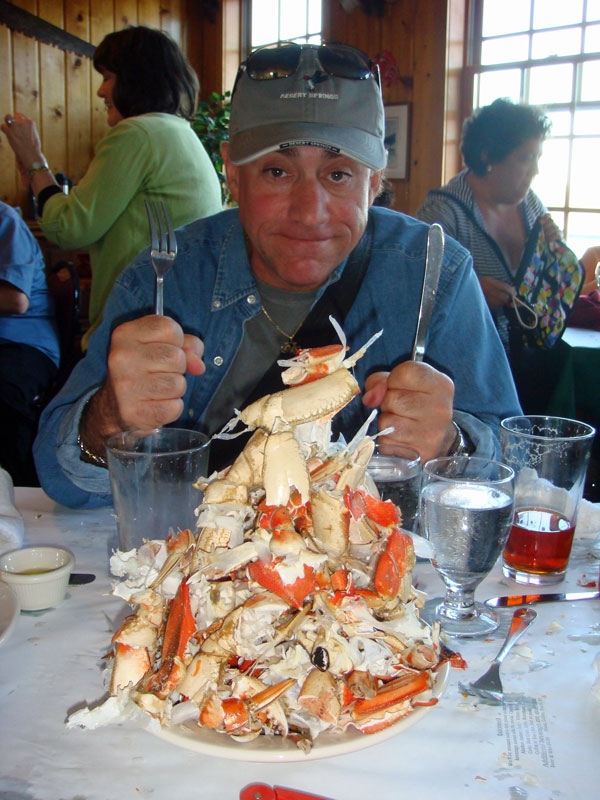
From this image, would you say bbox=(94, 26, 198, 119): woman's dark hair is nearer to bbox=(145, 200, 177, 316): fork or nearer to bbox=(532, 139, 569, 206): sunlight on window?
bbox=(145, 200, 177, 316): fork

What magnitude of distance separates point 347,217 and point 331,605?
87 centimetres

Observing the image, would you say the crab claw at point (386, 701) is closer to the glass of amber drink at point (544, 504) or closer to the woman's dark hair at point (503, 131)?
the glass of amber drink at point (544, 504)

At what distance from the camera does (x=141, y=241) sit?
229 centimetres

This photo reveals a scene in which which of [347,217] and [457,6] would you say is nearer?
[347,217]

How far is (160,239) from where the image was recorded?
3.96 ft

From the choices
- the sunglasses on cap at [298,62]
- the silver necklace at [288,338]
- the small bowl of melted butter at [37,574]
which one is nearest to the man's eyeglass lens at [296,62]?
the sunglasses on cap at [298,62]

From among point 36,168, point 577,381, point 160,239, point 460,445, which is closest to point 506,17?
point 577,381

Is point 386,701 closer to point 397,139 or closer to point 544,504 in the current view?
point 544,504

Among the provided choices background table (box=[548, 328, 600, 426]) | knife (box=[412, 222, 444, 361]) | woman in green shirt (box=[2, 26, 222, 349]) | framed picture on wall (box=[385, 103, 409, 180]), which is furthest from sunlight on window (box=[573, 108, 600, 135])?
knife (box=[412, 222, 444, 361])

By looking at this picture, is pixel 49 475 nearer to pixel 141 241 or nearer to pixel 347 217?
pixel 347 217

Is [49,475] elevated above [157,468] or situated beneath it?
situated beneath

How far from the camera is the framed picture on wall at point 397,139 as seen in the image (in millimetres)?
4625

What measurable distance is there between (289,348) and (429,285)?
1.27 ft

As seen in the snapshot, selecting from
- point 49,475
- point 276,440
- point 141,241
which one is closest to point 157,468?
point 276,440
